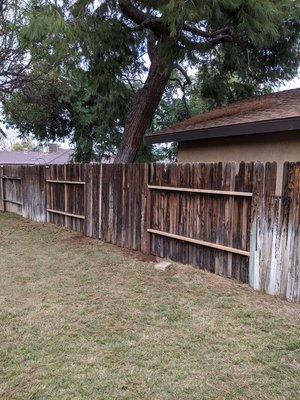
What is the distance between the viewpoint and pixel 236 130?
253 inches

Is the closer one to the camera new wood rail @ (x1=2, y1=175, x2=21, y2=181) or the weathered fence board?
the weathered fence board

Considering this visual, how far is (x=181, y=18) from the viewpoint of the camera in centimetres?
645

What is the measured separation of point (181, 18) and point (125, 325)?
5222 mm

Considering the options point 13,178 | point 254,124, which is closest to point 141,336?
point 254,124

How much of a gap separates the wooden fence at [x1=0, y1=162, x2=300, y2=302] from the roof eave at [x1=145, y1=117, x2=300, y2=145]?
4.82 ft

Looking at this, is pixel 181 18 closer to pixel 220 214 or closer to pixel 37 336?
pixel 220 214


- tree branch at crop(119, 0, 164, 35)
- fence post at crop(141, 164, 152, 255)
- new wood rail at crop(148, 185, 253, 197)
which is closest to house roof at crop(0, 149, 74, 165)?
tree branch at crop(119, 0, 164, 35)

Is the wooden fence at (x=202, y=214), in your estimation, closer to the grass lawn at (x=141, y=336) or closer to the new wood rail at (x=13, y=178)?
the grass lawn at (x=141, y=336)

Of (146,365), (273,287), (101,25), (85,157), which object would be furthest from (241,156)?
(85,157)

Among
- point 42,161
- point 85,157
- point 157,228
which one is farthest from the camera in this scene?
point 42,161

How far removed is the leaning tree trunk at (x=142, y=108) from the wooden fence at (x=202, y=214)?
218 centimetres

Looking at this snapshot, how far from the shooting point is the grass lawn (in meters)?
2.67

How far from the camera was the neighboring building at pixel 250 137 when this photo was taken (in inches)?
228

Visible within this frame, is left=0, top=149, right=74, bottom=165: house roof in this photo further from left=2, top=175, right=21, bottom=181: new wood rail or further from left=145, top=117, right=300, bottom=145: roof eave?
left=145, top=117, right=300, bottom=145: roof eave
